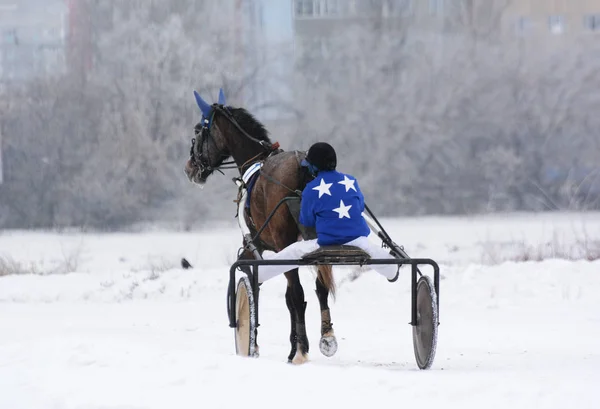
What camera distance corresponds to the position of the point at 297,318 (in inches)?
356

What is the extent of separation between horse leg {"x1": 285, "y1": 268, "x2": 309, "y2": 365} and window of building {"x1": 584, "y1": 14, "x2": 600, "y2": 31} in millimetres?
39989

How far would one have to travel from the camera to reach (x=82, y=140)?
4184 centimetres

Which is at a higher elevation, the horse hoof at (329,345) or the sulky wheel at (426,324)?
the sulky wheel at (426,324)

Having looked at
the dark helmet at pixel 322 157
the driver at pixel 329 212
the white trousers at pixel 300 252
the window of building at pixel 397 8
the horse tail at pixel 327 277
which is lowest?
the horse tail at pixel 327 277

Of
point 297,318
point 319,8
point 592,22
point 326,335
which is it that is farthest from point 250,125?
point 592,22

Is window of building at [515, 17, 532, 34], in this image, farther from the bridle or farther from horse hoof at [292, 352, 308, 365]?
horse hoof at [292, 352, 308, 365]

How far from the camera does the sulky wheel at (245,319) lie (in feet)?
26.2

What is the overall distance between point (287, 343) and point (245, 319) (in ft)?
9.17

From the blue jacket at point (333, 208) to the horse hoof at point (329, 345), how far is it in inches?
30.9

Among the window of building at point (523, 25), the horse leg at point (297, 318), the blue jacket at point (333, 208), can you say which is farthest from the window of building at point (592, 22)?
the blue jacket at point (333, 208)

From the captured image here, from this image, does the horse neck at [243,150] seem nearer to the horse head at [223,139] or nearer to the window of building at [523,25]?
the horse head at [223,139]

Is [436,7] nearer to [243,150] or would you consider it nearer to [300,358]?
[243,150]

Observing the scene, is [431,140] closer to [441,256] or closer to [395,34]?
[395,34]

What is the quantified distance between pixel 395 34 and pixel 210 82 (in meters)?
9.39
